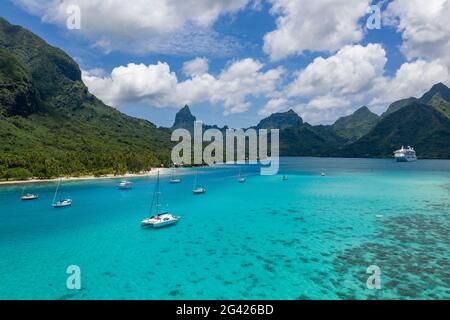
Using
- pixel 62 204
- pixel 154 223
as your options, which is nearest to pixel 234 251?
pixel 154 223

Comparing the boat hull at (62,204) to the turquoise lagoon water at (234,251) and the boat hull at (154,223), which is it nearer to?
the turquoise lagoon water at (234,251)

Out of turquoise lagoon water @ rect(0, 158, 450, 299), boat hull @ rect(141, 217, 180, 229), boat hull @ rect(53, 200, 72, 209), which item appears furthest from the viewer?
boat hull @ rect(53, 200, 72, 209)

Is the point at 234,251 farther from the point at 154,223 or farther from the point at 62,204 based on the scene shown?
the point at 62,204

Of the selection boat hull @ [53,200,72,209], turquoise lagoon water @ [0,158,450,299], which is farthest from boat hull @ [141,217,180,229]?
boat hull @ [53,200,72,209]

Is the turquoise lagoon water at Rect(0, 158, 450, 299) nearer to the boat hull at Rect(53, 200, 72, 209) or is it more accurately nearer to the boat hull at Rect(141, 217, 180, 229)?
the boat hull at Rect(141, 217, 180, 229)

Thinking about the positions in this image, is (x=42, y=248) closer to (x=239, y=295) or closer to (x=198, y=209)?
(x=239, y=295)

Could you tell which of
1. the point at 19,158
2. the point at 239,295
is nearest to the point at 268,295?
the point at 239,295
